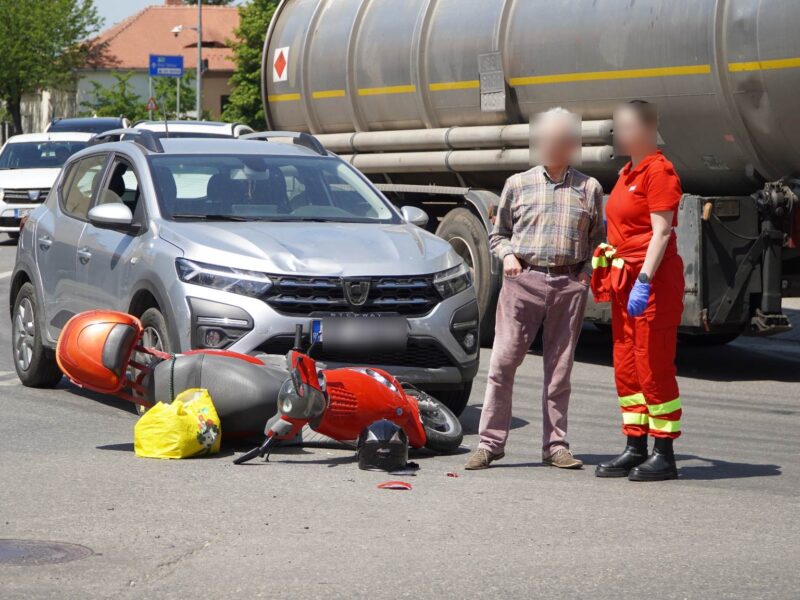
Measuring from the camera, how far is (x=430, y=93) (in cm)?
1470

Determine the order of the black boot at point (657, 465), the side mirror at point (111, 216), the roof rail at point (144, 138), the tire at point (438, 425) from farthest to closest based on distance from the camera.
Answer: the roof rail at point (144, 138), the side mirror at point (111, 216), the tire at point (438, 425), the black boot at point (657, 465)

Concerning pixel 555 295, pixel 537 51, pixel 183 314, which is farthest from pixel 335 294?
pixel 537 51

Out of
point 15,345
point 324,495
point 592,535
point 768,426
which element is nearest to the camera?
point 592,535

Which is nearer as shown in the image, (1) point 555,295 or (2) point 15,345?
(1) point 555,295

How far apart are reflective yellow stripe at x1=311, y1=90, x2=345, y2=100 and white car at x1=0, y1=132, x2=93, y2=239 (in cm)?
865

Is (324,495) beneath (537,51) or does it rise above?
beneath

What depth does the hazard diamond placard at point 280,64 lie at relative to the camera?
689 inches

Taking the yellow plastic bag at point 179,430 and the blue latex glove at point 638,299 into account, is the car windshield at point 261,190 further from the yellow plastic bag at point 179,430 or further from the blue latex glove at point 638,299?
the blue latex glove at point 638,299

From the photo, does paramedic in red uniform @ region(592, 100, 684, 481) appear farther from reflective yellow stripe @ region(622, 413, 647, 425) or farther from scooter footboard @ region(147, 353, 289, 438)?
scooter footboard @ region(147, 353, 289, 438)

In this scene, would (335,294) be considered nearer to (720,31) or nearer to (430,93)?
(720,31)

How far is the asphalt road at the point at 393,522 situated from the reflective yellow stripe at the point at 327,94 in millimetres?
7677

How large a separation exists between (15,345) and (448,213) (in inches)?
204

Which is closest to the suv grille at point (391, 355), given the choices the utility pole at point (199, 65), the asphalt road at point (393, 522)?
the asphalt road at point (393, 522)

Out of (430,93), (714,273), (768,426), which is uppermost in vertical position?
(430,93)
